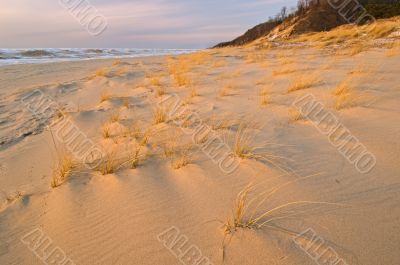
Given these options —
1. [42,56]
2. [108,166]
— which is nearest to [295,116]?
[108,166]

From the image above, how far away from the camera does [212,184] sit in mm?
1845

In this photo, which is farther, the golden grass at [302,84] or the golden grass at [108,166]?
the golden grass at [302,84]

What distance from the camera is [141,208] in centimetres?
168

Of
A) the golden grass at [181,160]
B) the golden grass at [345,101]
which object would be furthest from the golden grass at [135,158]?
the golden grass at [345,101]

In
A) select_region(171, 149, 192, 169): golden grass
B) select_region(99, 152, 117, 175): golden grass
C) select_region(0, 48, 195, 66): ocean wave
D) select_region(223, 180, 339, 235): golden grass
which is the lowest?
select_region(223, 180, 339, 235): golden grass

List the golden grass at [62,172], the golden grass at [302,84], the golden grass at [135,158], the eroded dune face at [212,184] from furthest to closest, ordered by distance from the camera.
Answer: the golden grass at [302,84] < the golden grass at [135,158] < the golden grass at [62,172] < the eroded dune face at [212,184]

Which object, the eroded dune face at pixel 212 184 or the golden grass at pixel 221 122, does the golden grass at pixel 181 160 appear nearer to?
the eroded dune face at pixel 212 184

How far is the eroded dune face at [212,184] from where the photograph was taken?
4.43ft

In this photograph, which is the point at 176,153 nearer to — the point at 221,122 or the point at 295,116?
the point at 221,122

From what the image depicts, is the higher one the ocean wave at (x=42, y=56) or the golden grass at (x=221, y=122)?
the ocean wave at (x=42, y=56)

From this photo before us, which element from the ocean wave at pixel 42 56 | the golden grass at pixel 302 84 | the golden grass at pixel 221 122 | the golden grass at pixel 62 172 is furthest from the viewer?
the ocean wave at pixel 42 56

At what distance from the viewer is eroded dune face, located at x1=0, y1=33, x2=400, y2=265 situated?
1.35 metres

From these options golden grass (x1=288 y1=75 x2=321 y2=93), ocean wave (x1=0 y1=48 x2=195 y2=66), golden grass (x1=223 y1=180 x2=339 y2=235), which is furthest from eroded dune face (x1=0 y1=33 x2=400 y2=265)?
ocean wave (x1=0 y1=48 x2=195 y2=66)

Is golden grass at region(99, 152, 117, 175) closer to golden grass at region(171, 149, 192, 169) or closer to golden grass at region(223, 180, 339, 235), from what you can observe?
golden grass at region(171, 149, 192, 169)
